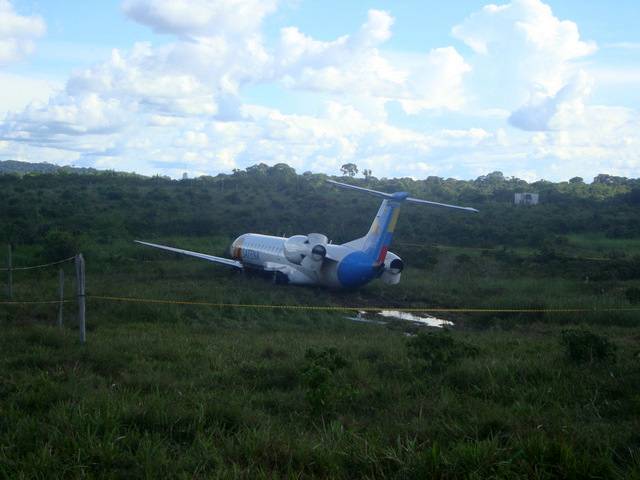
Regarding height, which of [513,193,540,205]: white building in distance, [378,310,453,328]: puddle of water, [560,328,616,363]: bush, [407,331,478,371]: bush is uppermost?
[513,193,540,205]: white building in distance

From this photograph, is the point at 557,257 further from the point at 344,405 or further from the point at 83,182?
the point at 83,182

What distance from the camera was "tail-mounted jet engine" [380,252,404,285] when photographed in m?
22.1

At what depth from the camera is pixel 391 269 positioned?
2214cm

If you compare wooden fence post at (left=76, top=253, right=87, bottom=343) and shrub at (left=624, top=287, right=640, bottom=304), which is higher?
wooden fence post at (left=76, top=253, right=87, bottom=343)

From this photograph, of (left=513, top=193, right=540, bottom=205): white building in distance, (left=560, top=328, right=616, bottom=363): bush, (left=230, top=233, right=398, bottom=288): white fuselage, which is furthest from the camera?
(left=513, top=193, right=540, bottom=205): white building in distance

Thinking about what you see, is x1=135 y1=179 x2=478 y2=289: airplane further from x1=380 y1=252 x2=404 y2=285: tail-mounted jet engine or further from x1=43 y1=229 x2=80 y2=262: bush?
x1=43 y1=229 x2=80 y2=262: bush

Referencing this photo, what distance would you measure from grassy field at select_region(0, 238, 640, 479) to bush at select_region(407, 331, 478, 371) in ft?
0.06

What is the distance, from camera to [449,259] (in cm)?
3081

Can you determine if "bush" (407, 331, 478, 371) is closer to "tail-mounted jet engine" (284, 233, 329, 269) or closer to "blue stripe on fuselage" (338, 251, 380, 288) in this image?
"blue stripe on fuselage" (338, 251, 380, 288)

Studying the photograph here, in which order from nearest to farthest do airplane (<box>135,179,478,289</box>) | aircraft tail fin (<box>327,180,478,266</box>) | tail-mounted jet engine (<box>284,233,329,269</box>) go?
aircraft tail fin (<box>327,180,478,266</box>)
airplane (<box>135,179,478,289</box>)
tail-mounted jet engine (<box>284,233,329,269</box>)

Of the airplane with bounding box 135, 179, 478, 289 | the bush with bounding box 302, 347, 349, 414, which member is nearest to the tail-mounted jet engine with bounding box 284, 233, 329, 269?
the airplane with bounding box 135, 179, 478, 289

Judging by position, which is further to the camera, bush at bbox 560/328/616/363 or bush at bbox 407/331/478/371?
bush at bbox 407/331/478/371

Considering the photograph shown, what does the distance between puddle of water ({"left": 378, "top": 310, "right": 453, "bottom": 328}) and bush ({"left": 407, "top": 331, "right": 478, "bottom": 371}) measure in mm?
7910

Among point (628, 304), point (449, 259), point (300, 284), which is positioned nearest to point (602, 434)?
point (628, 304)
